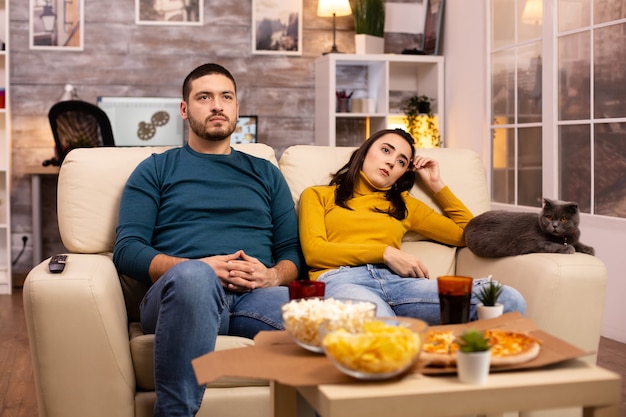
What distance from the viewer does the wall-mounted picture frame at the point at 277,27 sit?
19.1 ft

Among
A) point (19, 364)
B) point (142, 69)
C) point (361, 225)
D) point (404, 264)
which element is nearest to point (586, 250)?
point (404, 264)

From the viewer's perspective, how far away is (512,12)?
4.78 m

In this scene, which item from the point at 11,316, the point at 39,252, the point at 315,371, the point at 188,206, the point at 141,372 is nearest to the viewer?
the point at 315,371

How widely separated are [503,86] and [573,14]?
85 centimetres

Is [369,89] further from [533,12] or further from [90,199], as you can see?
[90,199]

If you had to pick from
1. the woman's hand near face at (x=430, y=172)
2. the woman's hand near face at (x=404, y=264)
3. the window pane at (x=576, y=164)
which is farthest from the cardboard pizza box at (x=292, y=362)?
the window pane at (x=576, y=164)

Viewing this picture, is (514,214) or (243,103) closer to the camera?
(514,214)

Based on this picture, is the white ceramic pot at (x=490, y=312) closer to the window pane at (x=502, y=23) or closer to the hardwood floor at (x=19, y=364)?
the hardwood floor at (x=19, y=364)

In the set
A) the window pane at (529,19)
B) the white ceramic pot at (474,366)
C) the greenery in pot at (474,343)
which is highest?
the window pane at (529,19)

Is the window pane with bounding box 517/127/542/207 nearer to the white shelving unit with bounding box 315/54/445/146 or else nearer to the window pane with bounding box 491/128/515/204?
Result: the window pane with bounding box 491/128/515/204

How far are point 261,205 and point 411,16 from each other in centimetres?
381

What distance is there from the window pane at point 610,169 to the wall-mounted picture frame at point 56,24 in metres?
3.47

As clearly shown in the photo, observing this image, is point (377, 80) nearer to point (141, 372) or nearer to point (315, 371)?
point (141, 372)

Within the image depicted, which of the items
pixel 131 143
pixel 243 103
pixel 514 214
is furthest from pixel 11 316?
pixel 514 214
